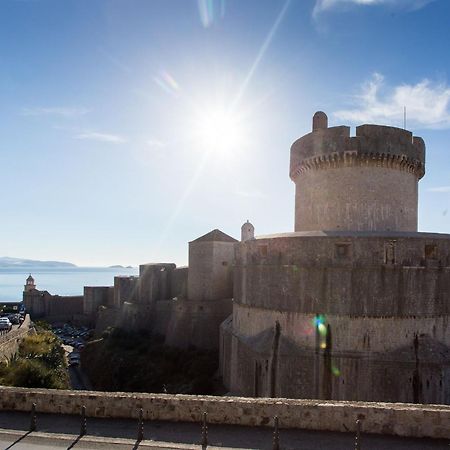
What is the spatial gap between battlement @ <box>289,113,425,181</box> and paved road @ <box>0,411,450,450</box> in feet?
41.1

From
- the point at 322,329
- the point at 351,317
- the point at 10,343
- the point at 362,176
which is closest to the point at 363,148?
the point at 362,176

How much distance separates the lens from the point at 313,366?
1345 centimetres

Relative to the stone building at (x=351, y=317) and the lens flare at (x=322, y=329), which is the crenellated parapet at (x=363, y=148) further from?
the lens flare at (x=322, y=329)

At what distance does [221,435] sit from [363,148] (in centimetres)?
1340

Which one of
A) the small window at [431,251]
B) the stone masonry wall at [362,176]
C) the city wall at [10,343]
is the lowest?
the city wall at [10,343]

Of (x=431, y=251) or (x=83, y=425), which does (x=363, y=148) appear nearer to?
(x=431, y=251)

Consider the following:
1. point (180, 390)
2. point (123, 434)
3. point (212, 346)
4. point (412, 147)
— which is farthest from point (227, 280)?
point (123, 434)

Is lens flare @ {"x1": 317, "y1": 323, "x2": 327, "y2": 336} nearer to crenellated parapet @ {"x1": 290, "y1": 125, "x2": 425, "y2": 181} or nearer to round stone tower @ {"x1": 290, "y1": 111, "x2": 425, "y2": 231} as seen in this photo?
round stone tower @ {"x1": 290, "y1": 111, "x2": 425, "y2": 231}

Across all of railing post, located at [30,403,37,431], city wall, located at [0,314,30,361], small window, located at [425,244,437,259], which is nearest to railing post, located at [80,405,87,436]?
railing post, located at [30,403,37,431]

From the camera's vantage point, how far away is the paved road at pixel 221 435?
21.0 feet

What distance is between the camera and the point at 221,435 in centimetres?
673

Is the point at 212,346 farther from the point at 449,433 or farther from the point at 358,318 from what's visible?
the point at 449,433

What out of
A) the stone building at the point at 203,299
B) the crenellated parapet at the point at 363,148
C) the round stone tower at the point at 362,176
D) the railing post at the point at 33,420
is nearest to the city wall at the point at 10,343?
the stone building at the point at 203,299

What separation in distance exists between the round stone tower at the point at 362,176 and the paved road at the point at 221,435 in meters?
11.7
